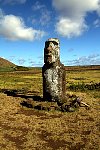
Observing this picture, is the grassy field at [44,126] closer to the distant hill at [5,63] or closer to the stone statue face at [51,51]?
the stone statue face at [51,51]

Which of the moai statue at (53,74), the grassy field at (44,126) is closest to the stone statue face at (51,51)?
the moai statue at (53,74)

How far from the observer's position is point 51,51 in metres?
23.0

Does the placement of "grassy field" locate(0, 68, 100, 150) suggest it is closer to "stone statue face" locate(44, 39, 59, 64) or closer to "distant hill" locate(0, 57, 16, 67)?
"stone statue face" locate(44, 39, 59, 64)

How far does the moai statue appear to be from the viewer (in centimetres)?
2298

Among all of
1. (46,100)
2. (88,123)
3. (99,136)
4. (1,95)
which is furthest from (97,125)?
(1,95)

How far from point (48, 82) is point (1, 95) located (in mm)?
4461

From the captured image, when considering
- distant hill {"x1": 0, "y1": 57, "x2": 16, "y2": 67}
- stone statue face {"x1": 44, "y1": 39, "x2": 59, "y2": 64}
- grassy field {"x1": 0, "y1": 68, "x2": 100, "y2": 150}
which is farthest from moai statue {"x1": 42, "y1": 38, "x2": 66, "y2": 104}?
distant hill {"x1": 0, "y1": 57, "x2": 16, "y2": 67}

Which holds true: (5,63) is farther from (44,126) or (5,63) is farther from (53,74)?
(44,126)

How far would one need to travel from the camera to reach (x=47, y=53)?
23.0 metres

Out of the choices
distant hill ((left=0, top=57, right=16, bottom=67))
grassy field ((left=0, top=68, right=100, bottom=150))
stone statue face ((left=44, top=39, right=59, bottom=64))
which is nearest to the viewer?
grassy field ((left=0, top=68, right=100, bottom=150))

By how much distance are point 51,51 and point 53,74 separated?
182 centimetres

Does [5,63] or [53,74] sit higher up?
[5,63]

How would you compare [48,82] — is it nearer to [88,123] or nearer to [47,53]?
[47,53]

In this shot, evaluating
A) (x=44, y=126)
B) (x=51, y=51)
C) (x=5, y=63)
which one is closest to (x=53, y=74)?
(x=51, y=51)
